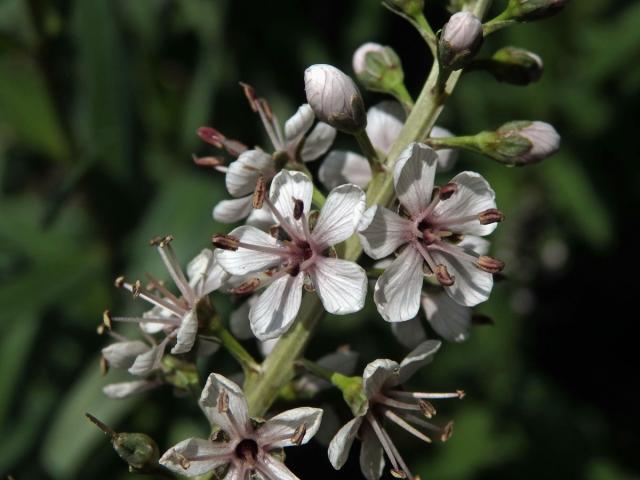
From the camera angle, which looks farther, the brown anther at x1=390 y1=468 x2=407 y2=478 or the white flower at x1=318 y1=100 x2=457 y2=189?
the white flower at x1=318 y1=100 x2=457 y2=189

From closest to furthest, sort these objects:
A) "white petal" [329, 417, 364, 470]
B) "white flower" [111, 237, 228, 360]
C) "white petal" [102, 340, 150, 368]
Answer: "white petal" [329, 417, 364, 470] → "white flower" [111, 237, 228, 360] → "white petal" [102, 340, 150, 368]

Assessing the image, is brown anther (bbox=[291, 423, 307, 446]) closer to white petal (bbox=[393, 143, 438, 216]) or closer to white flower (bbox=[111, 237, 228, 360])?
white flower (bbox=[111, 237, 228, 360])

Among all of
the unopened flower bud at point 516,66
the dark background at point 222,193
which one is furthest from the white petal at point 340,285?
the dark background at point 222,193

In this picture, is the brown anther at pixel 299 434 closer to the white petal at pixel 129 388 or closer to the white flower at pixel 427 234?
the white flower at pixel 427 234

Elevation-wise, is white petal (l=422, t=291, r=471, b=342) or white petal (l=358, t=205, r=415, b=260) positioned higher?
white petal (l=358, t=205, r=415, b=260)

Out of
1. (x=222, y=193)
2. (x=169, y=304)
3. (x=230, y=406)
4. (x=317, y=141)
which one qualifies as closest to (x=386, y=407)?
(x=230, y=406)

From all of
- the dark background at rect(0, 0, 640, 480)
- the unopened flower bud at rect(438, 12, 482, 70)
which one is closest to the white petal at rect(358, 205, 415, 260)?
the unopened flower bud at rect(438, 12, 482, 70)

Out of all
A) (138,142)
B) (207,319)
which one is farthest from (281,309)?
(138,142)

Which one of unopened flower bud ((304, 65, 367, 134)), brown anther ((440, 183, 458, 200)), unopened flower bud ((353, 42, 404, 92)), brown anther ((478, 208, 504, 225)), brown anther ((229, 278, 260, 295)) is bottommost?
brown anther ((478, 208, 504, 225))
